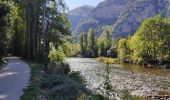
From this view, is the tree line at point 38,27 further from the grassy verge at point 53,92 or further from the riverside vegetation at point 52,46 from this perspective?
the grassy verge at point 53,92

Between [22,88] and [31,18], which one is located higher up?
[31,18]

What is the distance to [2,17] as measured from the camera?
91.9 feet

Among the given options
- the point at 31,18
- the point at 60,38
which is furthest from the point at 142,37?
the point at 31,18

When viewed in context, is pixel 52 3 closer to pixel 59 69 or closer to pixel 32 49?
pixel 32 49

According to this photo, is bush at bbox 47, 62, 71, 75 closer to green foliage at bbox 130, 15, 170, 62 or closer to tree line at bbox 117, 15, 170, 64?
tree line at bbox 117, 15, 170, 64

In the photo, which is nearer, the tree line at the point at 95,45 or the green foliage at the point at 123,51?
the green foliage at the point at 123,51

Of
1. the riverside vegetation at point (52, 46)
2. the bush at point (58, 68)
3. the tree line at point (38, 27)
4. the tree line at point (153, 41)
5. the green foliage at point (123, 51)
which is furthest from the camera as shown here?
the green foliage at point (123, 51)

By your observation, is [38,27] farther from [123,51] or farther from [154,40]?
[123,51]

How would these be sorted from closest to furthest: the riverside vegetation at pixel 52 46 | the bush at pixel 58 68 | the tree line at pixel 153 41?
the riverside vegetation at pixel 52 46 → the bush at pixel 58 68 → the tree line at pixel 153 41

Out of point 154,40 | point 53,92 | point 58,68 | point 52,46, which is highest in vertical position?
point 154,40

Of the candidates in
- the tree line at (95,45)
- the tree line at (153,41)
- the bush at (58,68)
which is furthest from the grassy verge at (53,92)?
the tree line at (95,45)

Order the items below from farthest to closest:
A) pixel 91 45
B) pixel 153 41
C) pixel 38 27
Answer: pixel 91 45 < pixel 153 41 < pixel 38 27

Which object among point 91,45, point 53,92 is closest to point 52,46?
point 53,92

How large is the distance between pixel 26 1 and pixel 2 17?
21783 mm
